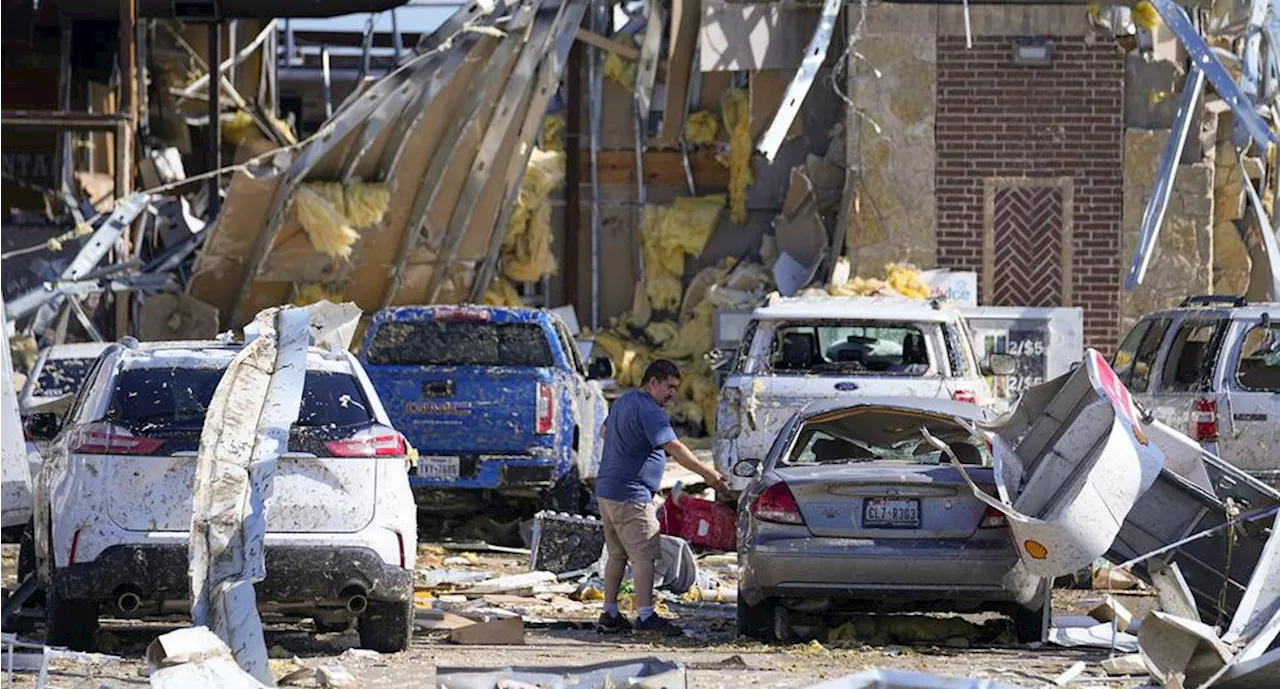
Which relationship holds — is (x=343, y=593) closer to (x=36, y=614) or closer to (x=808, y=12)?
(x=36, y=614)

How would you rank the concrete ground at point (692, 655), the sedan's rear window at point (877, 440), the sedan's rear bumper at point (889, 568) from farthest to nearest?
the sedan's rear window at point (877, 440) < the sedan's rear bumper at point (889, 568) < the concrete ground at point (692, 655)

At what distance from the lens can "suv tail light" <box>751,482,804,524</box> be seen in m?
12.6

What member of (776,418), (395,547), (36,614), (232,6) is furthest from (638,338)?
(395,547)

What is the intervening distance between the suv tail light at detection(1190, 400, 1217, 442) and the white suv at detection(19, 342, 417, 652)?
7.14m

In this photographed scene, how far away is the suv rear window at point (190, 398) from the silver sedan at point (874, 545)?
2244mm

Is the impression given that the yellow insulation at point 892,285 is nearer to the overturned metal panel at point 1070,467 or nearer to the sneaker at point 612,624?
the sneaker at point 612,624

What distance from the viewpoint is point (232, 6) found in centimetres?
2788

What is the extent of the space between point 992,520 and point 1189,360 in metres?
6.00

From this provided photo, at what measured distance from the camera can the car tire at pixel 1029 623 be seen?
12.6 meters

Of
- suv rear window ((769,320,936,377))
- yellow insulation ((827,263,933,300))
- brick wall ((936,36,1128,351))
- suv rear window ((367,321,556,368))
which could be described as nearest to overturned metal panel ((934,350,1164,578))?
suv rear window ((769,320,936,377))

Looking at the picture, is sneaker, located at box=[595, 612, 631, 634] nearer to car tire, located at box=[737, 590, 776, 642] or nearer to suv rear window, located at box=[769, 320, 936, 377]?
car tire, located at box=[737, 590, 776, 642]

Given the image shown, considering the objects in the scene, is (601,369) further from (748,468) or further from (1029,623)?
(1029,623)

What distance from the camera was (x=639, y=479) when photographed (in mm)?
13492


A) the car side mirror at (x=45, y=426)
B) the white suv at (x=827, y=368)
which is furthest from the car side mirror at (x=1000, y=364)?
the car side mirror at (x=45, y=426)
